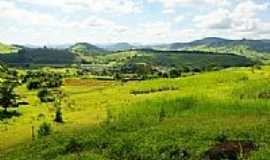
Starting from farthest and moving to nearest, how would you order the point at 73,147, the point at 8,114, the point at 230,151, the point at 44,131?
the point at 8,114
the point at 44,131
the point at 73,147
the point at 230,151

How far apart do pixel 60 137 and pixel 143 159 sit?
25.3 m

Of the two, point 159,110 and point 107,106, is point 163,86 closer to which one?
point 107,106

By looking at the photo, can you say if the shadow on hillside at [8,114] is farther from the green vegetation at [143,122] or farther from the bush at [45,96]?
the bush at [45,96]

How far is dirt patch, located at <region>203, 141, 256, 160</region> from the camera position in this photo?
6366 cm

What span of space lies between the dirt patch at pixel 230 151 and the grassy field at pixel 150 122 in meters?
0.65

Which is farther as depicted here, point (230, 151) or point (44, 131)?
point (44, 131)

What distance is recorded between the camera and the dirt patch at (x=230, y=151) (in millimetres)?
63656

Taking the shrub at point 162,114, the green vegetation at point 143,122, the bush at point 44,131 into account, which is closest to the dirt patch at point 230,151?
the green vegetation at point 143,122

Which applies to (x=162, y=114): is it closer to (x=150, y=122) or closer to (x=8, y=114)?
(x=150, y=122)

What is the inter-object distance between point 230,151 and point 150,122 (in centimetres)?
3869

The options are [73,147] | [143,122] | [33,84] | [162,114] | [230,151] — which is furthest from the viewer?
[33,84]

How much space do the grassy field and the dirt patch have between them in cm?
65

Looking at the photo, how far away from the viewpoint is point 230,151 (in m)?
65.0

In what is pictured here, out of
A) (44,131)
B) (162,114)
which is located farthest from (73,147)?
(162,114)
